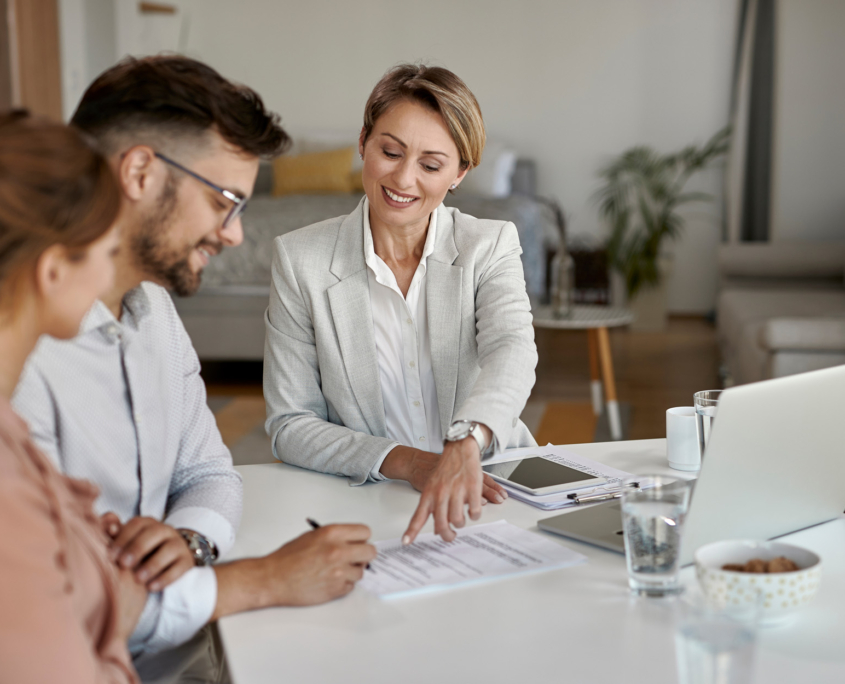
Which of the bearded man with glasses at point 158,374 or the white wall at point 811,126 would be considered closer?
the bearded man with glasses at point 158,374

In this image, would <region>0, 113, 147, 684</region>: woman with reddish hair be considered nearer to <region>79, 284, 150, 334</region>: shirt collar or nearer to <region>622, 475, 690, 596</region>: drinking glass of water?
<region>79, 284, 150, 334</region>: shirt collar

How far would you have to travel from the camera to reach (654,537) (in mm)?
894

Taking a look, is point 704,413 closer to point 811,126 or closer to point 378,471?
point 378,471

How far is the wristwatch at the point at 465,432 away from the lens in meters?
1.20

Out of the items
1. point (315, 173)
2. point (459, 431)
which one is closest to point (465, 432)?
point (459, 431)

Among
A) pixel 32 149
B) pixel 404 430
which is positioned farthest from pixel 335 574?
pixel 404 430

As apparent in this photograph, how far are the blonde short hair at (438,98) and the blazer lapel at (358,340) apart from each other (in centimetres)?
30

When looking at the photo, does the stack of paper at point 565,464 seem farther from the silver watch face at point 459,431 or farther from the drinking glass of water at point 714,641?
the drinking glass of water at point 714,641

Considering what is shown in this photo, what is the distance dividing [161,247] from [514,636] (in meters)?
0.56

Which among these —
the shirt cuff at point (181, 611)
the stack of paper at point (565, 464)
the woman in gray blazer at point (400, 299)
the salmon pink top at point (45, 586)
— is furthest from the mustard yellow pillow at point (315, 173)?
the salmon pink top at point (45, 586)

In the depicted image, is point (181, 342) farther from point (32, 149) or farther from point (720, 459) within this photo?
point (720, 459)

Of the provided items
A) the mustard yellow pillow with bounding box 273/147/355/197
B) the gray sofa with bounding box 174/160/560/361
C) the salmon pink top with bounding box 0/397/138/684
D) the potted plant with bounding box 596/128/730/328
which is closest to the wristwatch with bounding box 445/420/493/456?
the salmon pink top with bounding box 0/397/138/684

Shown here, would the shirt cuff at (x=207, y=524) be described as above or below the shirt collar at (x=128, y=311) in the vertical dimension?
below

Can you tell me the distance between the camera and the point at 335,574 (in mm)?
894
